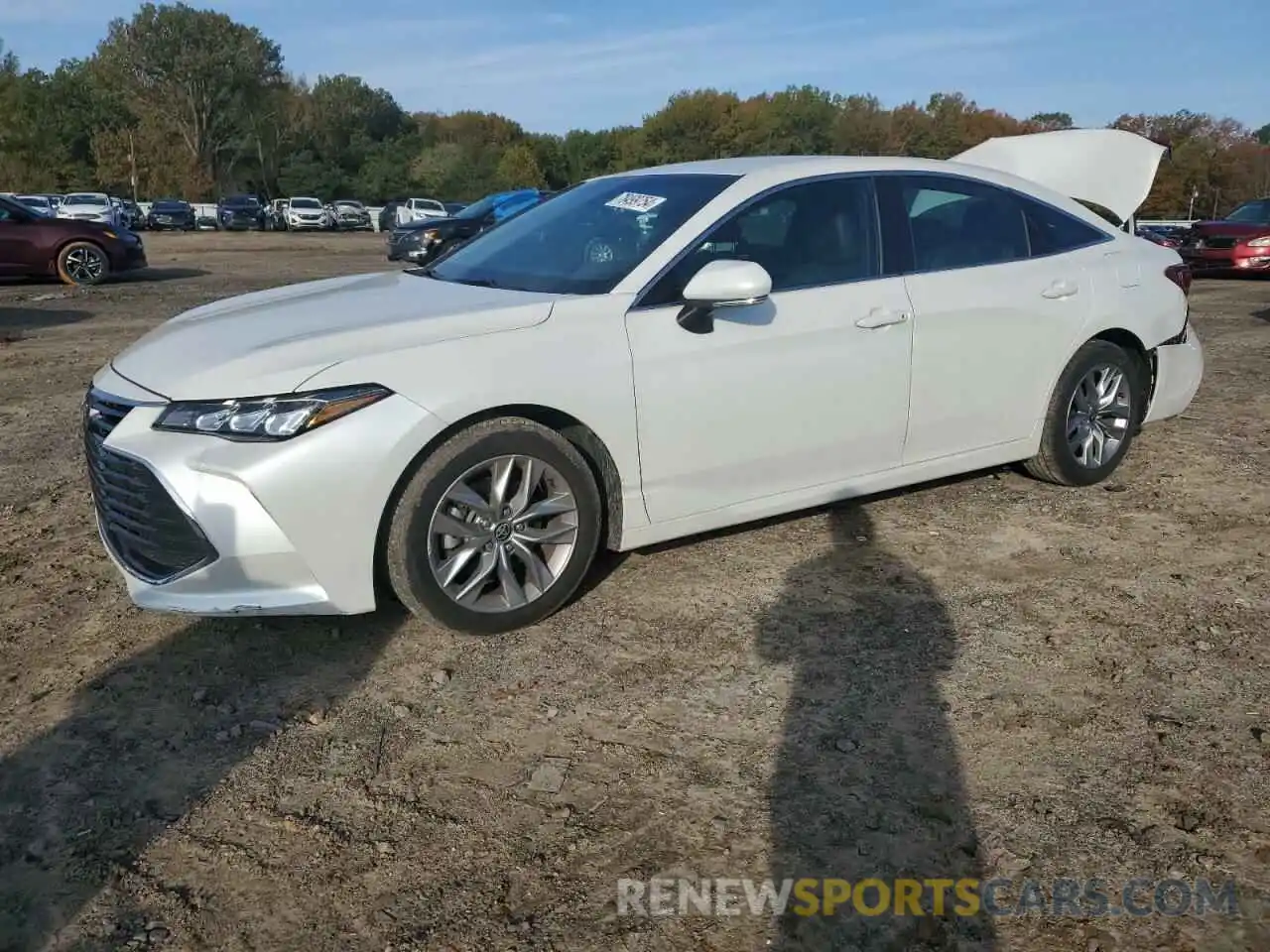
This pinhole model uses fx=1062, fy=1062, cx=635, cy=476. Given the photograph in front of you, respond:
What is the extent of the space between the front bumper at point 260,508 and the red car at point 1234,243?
18249mm

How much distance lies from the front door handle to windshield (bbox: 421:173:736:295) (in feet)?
2.50

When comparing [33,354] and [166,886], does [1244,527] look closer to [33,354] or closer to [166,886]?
[166,886]

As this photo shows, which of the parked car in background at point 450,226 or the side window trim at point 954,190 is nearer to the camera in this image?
the side window trim at point 954,190

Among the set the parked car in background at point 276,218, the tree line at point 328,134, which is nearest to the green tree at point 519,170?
the tree line at point 328,134

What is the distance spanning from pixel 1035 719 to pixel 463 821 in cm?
169

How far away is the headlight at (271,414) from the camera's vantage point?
10.6ft

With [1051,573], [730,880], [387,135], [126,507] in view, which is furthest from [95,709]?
[387,135]

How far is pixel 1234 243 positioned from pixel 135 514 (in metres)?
18.8

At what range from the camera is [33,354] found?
9.44 meters

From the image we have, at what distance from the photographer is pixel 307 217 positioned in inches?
1788

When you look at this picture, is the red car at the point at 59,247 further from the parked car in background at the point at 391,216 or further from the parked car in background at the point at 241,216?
the parked car in background at the point at 241,216

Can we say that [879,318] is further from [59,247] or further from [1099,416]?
[59,247]

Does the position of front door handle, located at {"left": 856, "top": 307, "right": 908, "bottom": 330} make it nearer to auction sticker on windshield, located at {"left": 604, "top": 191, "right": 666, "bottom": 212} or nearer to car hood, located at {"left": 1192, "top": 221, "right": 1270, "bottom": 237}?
auction sticker on windshield, located at {"left": 604, "top": 191, "right": 666, "bottom": 212}

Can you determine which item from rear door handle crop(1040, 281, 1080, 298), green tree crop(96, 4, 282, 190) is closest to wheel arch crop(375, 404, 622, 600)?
rear door handle crop(1040, 281, 1080, 298)
